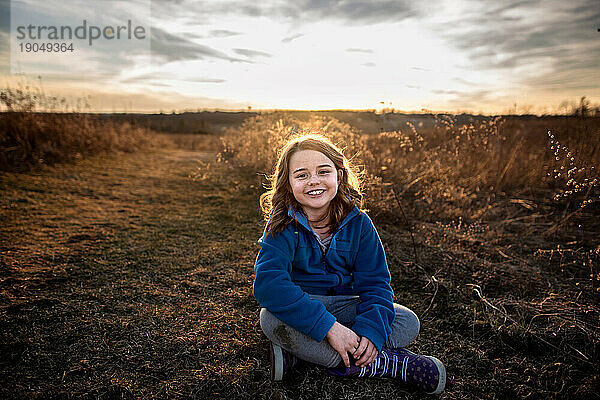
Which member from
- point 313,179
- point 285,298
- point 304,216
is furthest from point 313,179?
point 285,298

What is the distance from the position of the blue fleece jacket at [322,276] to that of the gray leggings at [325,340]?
7 centimetres

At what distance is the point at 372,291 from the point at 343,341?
334mm

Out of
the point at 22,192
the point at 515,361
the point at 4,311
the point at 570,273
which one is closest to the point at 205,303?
the point at 4,311

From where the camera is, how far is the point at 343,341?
5.50ft

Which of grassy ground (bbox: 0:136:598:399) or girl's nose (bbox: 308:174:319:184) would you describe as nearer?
grassy ground (bbox: 0:136:598:399)

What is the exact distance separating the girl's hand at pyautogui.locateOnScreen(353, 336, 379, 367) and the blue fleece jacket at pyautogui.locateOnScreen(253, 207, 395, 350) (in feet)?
0.09

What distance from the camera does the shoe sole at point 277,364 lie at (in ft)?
5.70

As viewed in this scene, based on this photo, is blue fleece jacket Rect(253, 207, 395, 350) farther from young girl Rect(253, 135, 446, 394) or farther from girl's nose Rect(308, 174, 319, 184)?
girl's nose Rect(308, 174, 319, 184)

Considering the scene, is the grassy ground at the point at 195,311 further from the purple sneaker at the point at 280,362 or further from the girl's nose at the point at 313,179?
the girl's nose at the point at 313,179

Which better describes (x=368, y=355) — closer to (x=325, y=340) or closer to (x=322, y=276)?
(x=325, y=340)

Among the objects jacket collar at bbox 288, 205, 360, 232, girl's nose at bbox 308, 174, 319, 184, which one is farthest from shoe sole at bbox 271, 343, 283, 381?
girl's nose at bbox 308, 174, 319, 184

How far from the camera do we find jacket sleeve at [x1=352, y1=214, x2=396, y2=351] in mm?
1720

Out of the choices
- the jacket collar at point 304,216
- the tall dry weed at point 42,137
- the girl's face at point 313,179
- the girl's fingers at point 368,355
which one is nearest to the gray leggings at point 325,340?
the girl's fingers at point 368,355

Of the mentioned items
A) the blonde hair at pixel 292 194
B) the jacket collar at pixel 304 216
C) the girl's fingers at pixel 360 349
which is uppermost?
the blonde hair at pixel 292 194
